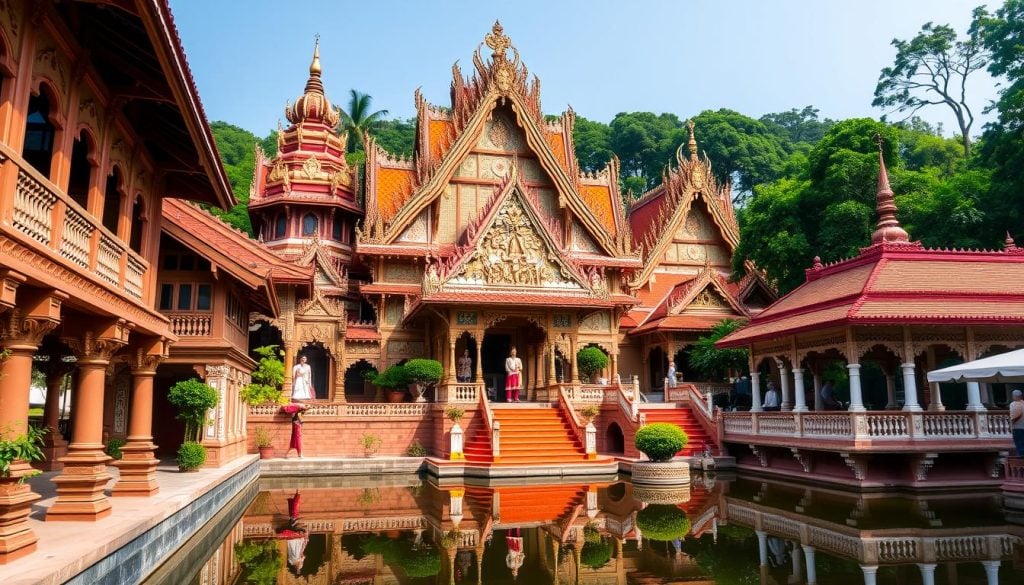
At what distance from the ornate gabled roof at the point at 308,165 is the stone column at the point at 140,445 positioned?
18891 millimetres

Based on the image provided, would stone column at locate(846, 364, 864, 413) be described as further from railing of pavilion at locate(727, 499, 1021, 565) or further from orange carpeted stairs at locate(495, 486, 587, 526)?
orange carpeted stairs at locate(495, 486, 587, 526)

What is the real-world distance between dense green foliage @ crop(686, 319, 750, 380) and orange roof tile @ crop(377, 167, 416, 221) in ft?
36.5

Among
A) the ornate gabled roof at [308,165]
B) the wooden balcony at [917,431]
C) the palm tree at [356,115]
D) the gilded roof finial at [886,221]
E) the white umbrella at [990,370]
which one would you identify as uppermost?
the palm tree at [356,115]

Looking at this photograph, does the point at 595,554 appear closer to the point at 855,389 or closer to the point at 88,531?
the point at 88,531

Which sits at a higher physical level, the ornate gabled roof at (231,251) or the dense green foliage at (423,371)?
the ornate gabled roof at (231,251)

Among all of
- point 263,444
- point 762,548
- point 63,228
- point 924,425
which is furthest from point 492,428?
point 63,228

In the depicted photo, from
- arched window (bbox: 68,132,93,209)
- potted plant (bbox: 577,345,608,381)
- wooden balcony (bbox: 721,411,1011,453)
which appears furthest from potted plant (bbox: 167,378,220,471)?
potted plant (bbox: 577,345,608,381)

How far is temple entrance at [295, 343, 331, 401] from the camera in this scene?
2456 centimetres

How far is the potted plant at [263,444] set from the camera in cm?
1823

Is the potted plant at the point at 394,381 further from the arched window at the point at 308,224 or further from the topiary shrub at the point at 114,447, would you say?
the arched window at the point at 308,224

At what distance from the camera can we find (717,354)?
2308 centimetres

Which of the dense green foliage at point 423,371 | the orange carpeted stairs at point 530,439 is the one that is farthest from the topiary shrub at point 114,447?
the dense green foliage at point 423,371

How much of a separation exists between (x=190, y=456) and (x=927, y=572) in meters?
10.9

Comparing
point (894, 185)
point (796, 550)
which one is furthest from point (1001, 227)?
point (796, 550)
